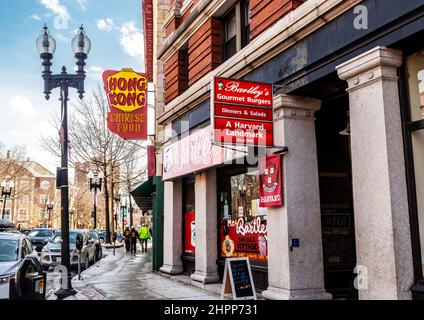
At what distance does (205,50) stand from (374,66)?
6.79 metres

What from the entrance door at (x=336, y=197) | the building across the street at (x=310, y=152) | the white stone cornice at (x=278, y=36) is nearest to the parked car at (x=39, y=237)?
the building across the street at (x=310, y=152)

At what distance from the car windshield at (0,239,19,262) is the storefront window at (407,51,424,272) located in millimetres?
7630

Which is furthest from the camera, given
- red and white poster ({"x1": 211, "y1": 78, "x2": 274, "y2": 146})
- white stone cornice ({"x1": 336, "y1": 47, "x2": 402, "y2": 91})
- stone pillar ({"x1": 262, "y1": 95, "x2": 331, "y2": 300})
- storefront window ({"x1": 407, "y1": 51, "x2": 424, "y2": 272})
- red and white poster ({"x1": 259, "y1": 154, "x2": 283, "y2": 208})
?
red and white poster ({"x1": 259, "y1": 154, "x2": 283, "y2": 208})

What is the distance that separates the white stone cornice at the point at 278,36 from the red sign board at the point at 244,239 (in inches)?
136

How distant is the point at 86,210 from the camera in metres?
101

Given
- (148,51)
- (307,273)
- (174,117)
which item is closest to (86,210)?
(148,51)

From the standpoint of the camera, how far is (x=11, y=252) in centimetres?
Answer: 944

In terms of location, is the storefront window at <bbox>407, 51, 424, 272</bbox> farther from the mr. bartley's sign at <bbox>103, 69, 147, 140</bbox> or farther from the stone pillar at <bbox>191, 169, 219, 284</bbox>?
the mr. bartley's sign at <bbox>103, 69, 147, 140</bbox>

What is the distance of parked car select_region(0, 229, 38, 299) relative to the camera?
7.91m

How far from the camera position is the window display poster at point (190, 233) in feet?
44.9

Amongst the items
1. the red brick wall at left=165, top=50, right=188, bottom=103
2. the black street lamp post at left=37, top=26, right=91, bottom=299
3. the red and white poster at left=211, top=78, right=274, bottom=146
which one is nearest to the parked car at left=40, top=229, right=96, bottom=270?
the black street lamp post at left=37, top=26, right=91, bottom=299

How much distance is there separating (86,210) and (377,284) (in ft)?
326

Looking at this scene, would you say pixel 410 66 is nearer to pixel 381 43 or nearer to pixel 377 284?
pixel 381 43

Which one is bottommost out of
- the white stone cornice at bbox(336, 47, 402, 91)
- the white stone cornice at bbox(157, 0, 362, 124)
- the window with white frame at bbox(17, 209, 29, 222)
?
the window with white frame at bbox(17, 209, 29, 222)
